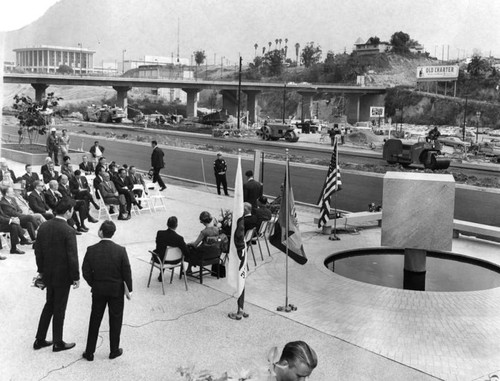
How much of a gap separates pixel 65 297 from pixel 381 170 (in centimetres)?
2536

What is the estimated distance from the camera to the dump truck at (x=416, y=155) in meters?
29.8

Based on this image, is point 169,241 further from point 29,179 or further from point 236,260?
point 29,179

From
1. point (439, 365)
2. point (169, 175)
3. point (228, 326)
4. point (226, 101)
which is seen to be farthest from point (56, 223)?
point (226, 101)

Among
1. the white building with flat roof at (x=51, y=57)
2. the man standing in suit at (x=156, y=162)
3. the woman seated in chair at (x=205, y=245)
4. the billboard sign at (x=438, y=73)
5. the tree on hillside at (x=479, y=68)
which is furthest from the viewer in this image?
the tree on hillside at (x=479, y=68)

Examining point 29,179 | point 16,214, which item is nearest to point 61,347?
point 16,214

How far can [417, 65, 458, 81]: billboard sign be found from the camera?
93.8m

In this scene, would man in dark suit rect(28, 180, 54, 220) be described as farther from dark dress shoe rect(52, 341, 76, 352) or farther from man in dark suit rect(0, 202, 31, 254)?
dark dress shoe rect(52, 341, 76, 352)

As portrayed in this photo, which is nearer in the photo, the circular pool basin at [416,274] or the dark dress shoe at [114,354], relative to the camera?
the dark dress shoe at [114,354]

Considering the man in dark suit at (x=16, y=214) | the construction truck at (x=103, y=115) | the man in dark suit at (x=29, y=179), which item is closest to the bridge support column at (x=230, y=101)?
the construction truck at (x=103, y=115)

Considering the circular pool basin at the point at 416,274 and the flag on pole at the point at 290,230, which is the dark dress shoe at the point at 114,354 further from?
the circular pool basin at the point at 416,274

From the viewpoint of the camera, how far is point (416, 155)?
31.3 meters

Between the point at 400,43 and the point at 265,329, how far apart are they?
104073 millimetres

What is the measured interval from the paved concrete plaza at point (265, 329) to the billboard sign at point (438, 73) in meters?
90.9

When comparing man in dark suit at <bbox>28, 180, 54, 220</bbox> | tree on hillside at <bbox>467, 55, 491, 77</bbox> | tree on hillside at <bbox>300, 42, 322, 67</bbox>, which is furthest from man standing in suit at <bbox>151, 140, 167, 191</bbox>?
tree on hillside at <bbox>467, 55, 491, 77</bbox>
